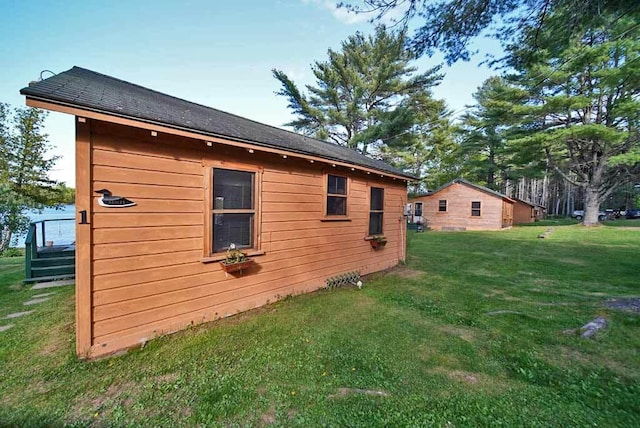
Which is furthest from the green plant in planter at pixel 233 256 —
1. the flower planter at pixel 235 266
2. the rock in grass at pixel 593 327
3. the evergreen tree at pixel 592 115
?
the evergreen tree at pixel 592 115

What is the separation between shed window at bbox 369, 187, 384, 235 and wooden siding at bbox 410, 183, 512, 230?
592 inches

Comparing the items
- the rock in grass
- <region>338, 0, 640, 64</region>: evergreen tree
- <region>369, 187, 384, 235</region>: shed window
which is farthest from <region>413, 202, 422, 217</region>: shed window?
the rock in grass

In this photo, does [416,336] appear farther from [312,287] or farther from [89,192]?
[89,192]

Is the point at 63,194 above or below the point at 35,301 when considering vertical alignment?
above

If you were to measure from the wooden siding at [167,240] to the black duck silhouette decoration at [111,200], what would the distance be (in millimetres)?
47

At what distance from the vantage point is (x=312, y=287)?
5.12 meters

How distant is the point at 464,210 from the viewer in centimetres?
1905

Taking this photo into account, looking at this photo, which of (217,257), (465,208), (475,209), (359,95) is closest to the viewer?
(217,257)

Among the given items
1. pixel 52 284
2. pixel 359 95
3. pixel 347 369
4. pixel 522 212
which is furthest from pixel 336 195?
pixel 522 212

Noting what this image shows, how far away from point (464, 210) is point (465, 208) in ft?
0.53

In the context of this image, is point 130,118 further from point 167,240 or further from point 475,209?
point 475,209

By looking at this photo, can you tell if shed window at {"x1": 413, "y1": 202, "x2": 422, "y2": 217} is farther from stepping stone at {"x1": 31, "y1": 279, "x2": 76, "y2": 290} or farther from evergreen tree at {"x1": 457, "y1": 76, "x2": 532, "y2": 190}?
stepping stone at {"x1": 31, "y1": 279, "x2": 76, "y2": 290}

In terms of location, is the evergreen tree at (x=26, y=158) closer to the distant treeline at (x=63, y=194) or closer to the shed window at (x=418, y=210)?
the distant treeline at (x=63, y=194)

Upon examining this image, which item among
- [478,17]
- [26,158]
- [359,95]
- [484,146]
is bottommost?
[26,158]
